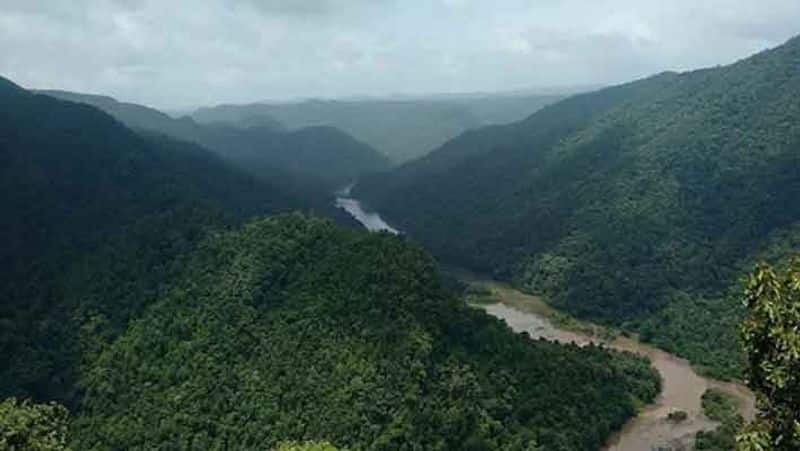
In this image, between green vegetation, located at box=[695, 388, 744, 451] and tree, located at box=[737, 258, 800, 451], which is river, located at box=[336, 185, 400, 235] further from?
tree, located at box=[737, 258, 800, 451]

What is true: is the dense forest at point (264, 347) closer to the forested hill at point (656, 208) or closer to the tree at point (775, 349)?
the forested hill at point (656, 208)

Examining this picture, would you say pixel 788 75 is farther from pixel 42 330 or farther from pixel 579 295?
pixel 42 330

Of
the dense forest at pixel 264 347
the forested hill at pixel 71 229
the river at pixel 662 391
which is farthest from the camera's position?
the forested hill at pixel 71 229

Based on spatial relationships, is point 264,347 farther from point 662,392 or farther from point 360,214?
point 360,214

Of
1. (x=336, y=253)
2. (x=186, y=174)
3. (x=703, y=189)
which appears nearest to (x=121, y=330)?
(x=336, y=253)

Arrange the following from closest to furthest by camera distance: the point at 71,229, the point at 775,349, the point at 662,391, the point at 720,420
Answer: the point at 775,349 < the point at 720,420 < the point at 662,391 < the point at 71,229

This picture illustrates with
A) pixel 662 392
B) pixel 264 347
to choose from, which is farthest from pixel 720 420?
pixel 264 347

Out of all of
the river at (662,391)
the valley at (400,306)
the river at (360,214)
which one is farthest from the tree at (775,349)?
the river at (360,214)
